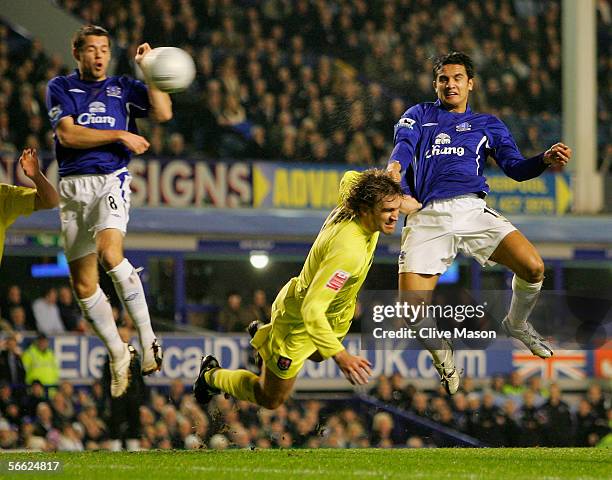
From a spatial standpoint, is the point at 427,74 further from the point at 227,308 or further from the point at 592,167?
the point at 227,308

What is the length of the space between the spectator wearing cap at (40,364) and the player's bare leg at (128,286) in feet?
17.6

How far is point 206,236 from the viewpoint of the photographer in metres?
15.8

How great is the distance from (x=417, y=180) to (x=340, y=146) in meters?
8.84

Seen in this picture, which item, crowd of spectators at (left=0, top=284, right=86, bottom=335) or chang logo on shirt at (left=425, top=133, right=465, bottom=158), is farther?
crowd of spectators at (left=0, top=284, right=86, bottom=335)

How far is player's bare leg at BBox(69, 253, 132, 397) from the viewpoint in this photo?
848 centimetres

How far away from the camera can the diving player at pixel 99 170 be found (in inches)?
324

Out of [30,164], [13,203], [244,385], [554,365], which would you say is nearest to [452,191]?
[244,385]

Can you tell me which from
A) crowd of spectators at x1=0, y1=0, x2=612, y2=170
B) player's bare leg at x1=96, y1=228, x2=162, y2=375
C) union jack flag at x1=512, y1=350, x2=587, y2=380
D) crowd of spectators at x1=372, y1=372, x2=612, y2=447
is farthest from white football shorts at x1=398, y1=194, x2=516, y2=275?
crowd of spectators at x1=0, y1=0, x2=612, y2=170

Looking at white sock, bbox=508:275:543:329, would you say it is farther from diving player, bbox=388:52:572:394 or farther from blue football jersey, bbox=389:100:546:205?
blue football jersey, bbox=389:100:546:205

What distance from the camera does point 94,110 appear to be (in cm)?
830

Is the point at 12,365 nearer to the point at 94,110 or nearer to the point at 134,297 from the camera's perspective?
the point at 134,297

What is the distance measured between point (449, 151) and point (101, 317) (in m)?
2.78

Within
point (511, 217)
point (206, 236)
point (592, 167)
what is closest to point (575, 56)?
point (592, 167)

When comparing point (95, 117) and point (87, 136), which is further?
point (95, 117)
